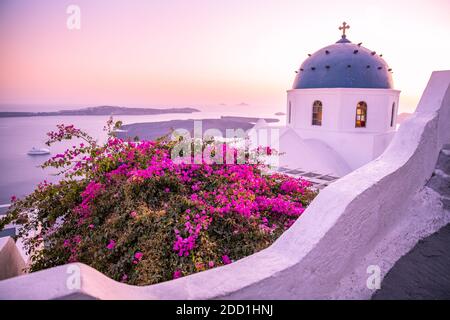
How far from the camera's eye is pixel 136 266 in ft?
8.61

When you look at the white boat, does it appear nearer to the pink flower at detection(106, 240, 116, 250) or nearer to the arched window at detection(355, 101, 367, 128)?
the arched window at detection(355, 101, 367, 128)

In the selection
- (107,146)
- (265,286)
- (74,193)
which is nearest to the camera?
(265,286)

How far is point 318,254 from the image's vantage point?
1917 millimetres

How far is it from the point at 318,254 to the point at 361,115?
1598 centimetres

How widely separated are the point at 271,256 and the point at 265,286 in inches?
10.2

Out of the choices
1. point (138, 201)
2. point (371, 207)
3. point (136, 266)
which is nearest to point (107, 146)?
point (138, 201)

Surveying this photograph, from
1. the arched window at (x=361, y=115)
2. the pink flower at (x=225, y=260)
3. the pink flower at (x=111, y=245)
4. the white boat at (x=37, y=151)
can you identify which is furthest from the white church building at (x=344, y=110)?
the white boat at (x=37, y=151)

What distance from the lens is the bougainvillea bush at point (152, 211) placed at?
2.70 m

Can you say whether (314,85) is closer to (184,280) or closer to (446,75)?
(446,75)

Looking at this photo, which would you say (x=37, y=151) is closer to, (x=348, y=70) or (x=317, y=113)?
(x=317, y=113)

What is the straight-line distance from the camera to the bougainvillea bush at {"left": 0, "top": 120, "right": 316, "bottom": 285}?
2.70 metres

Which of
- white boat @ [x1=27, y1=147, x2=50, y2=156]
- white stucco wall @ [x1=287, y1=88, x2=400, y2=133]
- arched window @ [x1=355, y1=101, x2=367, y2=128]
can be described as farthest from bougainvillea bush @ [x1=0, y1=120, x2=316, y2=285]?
white boat @ [x1=27, y1=147, x2=50, y2=156]
